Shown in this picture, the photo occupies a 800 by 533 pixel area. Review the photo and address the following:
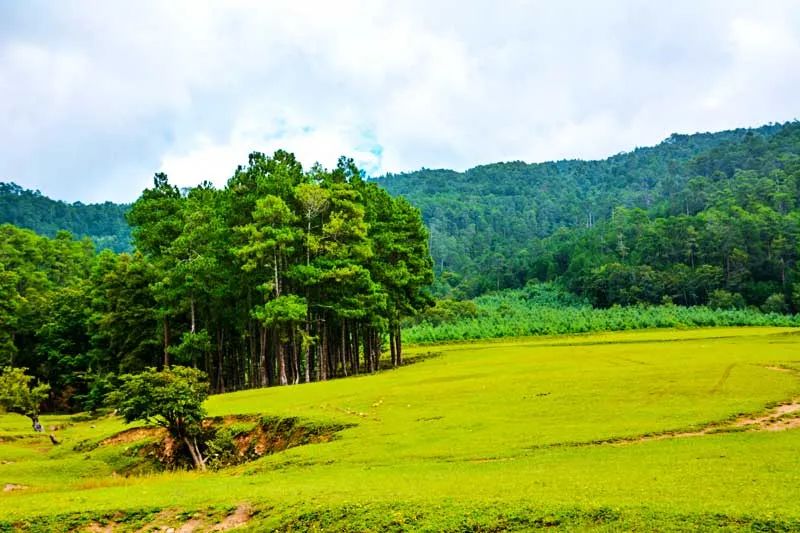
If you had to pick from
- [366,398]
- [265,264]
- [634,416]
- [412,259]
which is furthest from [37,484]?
[412,259]

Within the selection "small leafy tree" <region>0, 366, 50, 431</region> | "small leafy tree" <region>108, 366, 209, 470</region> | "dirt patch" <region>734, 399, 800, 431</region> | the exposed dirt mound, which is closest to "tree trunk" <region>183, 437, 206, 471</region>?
"small leafy tree" <region>108, 366, 209, 470</region>

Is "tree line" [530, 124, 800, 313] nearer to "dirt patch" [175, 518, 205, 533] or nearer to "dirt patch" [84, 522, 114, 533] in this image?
"dirt patch" [175, 518, 205, 533]

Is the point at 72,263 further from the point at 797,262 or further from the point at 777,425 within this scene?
the point at 797,262

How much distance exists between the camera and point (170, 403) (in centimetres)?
2228

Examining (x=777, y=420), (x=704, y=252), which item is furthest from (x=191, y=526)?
(x=704, y=252)

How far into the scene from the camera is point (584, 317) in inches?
3305

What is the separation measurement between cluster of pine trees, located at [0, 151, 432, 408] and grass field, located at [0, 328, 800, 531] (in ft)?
40.9

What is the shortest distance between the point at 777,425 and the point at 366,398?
16.8 meters

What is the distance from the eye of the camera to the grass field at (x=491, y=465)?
433 inches

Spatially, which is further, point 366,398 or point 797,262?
point 797,262

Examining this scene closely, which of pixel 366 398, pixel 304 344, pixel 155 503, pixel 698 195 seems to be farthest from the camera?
pixel 698 195

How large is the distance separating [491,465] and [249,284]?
1242 inches

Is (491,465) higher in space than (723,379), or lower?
lower

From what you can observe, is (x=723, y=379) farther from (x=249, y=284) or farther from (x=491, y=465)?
(x=249, y=284)
